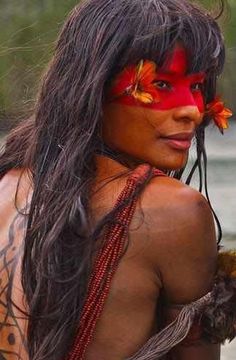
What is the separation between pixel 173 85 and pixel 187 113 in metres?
0.07

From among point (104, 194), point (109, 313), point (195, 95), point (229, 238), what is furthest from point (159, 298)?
point (229, 238)

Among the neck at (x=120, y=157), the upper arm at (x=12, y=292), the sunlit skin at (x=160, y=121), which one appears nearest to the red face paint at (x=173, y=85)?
the sunlit skin at (x=160, y=121)

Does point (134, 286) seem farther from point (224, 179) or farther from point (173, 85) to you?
point (224, 179)

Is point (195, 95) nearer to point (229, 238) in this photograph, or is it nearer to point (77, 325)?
point (77, 325)

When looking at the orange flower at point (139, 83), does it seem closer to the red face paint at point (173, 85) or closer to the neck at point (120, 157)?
the red face paint at point (173, 85)

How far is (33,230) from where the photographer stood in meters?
2.06

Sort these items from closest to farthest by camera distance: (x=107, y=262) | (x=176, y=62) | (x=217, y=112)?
(x=107, y=262)
(x=176, y=62)
(x=217, y=112)

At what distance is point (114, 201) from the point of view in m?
2.02

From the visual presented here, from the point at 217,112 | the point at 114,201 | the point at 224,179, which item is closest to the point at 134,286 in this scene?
the point at 114,201

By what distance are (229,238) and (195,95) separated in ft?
11.5

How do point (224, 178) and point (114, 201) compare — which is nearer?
point (114, 201)

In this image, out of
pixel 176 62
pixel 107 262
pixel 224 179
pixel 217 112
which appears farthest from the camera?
pixel 224 179

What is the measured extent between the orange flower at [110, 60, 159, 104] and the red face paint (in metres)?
0.01

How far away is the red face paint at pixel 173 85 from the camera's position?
2.11 m
